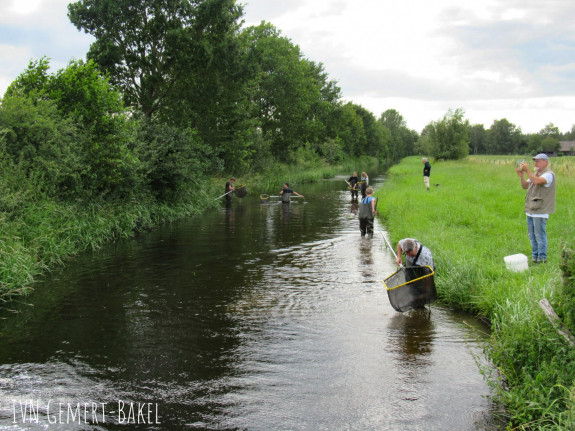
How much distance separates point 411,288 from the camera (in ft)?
25.7

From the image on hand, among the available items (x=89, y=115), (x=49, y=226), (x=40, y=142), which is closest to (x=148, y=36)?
(x=89, y=115)

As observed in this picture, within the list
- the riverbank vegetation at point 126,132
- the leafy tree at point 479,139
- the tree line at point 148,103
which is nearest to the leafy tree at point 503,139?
the leafy tree at point 479,139

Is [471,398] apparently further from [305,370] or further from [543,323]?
[305,370]

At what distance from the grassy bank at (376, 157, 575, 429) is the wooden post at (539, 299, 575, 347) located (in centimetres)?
9

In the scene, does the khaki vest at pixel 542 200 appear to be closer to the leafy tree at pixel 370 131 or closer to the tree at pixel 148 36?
the tree at pixel 148 36

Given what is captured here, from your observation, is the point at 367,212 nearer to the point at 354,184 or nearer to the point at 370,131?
the point at 354,184

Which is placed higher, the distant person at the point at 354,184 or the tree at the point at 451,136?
the tree at the point at 451,136

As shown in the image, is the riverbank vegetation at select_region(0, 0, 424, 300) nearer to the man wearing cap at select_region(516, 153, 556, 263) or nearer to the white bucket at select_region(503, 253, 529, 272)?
the white bucket at select_region(503, 253, 529, 272)

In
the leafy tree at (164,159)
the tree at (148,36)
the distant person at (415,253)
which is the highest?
the tree at (148,36)

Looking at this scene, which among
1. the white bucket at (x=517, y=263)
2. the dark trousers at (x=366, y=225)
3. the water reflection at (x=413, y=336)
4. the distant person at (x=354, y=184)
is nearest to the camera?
the water reflection at (x=413, y=336)

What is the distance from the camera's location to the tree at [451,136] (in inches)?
2667

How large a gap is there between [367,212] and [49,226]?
371 inches

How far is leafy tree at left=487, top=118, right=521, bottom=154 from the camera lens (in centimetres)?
15412

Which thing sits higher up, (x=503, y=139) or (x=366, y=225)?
(x=503, y=139)
